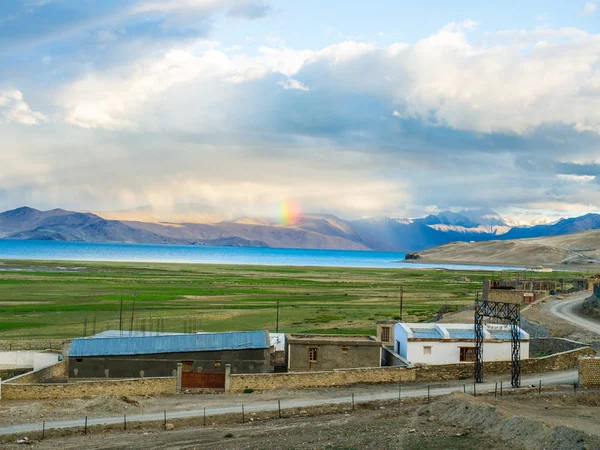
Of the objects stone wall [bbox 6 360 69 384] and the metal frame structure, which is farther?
stone wall [bbox 6 360 69 384]

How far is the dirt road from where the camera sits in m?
64.8

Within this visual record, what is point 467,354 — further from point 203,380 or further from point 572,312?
point 572,312

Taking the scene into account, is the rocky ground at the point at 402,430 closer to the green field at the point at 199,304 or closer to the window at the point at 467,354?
the window at the point at 467,354

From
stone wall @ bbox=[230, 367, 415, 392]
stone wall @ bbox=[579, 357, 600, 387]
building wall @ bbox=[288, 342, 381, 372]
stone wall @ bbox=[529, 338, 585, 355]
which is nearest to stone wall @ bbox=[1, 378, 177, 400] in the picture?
stone wall @ bbox=[230, 367, 415, 392]

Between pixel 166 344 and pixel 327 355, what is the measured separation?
11567 mm

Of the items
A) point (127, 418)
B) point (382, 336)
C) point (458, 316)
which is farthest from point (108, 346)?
point (458, 316)

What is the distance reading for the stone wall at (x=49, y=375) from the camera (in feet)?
137

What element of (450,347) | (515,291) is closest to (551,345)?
(450,347)

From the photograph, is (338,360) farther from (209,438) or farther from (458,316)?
(458,316)

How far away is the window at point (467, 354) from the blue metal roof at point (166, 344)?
47.3 ft

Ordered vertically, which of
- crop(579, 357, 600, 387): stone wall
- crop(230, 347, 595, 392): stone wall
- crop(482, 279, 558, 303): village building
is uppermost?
crop(482, 279, 558, 303): village building

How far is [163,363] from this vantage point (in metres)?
44.8

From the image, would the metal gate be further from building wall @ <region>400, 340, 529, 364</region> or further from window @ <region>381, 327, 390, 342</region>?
window @ <region>381, 327, 390, 342</region>

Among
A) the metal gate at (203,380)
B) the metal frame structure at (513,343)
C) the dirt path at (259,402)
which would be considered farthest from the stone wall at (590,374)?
the metal gate at (203,380)
